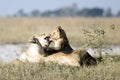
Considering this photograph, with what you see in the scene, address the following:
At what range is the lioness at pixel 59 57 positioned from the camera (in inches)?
395

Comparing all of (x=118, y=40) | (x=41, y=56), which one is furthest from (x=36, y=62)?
(x=118, y=40)

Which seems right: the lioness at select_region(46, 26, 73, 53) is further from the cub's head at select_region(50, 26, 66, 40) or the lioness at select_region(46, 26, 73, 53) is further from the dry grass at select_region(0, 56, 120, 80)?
the dry grass at select_region(0, 56, 120, 80)

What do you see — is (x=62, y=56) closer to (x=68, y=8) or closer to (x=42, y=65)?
(x=42, y=65)

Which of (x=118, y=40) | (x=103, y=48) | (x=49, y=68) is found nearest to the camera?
(x=49, y=68)

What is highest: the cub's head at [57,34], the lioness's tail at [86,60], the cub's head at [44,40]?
the cub's head at [57,34]

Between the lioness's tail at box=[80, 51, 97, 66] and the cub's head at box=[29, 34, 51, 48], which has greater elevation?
the cub's head at box=[29, 34, 51, 48]

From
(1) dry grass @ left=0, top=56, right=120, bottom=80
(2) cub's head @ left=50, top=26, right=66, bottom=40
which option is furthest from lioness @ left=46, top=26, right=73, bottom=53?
(1) dry grass @ left=0, top=56, right=120, bottom=80

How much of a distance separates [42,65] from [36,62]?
0.28 meters

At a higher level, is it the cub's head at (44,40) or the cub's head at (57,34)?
Result: the cub's head at (57,34)

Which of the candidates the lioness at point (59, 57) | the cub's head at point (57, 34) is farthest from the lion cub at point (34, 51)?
the cub's head at point (57, 34)

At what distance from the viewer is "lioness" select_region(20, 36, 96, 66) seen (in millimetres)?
10039

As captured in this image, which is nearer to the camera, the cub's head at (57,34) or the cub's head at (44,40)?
the cub's head at (57,34)

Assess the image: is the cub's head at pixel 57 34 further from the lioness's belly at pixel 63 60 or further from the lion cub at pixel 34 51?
the lioness's belly at pixel 63 60

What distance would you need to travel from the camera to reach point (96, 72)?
9.38m
